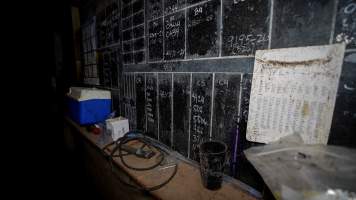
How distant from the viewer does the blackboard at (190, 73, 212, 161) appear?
4.68 ft

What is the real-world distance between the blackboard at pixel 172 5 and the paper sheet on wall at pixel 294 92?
0.86 metres

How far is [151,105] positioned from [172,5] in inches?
41.4

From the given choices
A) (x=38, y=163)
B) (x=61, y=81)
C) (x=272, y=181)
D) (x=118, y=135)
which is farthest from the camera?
(x=61, y=81)

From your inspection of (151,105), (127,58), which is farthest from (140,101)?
(127,58)

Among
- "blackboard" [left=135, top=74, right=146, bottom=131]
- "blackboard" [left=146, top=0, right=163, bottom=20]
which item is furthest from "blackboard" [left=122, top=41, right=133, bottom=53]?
"blackboard" [left=146, top=0, right=163, bottom=20]

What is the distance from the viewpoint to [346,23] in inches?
31.4

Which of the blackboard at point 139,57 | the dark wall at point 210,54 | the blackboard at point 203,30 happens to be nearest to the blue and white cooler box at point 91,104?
the dark wall at point 210,54

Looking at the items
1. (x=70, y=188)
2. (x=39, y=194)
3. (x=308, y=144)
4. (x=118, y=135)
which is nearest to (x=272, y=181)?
(x=308, y=144)

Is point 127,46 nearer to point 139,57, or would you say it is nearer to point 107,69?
point 139,57

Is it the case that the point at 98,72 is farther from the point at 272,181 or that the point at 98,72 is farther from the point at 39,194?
the point at 272,181

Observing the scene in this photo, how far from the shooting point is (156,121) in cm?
205

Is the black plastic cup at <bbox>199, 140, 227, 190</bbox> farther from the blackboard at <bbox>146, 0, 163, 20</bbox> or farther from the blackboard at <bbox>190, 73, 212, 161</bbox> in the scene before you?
the blackboard at <bbox>146, 0, 163, 20</bbox>

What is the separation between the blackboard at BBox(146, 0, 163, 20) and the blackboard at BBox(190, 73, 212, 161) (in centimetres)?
79

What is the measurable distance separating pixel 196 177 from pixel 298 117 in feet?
2.78
